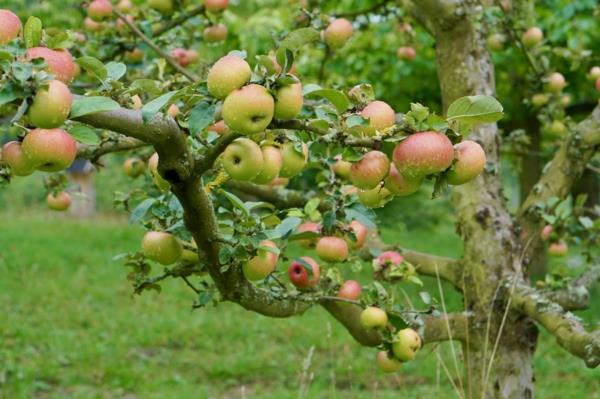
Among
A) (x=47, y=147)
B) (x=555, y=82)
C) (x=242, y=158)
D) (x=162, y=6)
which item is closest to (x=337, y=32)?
(x=162, y=6)

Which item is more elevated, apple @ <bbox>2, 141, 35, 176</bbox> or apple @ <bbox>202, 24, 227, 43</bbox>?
apple @ <bbox>2, 141, 35, 176</bbox>

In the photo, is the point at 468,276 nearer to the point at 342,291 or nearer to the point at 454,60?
the point at 342,291

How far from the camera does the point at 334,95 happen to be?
1.18m

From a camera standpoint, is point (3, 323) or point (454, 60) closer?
point (454, 60)

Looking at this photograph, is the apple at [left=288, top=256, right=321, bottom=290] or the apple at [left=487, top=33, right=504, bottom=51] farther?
the apple at [left=487, top=33, right=504, bottom=51]

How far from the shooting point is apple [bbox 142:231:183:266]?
163 cm

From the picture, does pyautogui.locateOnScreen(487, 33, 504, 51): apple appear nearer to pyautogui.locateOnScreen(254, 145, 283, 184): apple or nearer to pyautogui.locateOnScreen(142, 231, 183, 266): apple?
pyautogui.locateOnScreen(142, 231, 183, 266): apple

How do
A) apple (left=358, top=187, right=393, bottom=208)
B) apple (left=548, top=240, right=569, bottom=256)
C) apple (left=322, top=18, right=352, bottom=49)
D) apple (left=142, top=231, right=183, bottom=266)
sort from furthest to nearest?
1. apple (left=548, top=240, right=569, bottom=256)
2. apple (left=322, top=18, right=352, bottom=49)
3. apple (left=142, top=231, right=183, bottom=266)
4. apple (left=358, top=187, right=393, bottom=208)

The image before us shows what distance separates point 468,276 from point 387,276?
41cm

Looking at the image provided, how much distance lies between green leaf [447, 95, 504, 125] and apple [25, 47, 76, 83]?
1.76 ft

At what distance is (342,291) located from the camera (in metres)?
2.18

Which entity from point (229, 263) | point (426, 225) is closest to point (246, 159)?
point (229, 263)

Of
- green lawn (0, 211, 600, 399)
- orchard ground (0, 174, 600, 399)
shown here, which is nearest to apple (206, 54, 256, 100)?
orchard ground (0, 174, 600, 399)

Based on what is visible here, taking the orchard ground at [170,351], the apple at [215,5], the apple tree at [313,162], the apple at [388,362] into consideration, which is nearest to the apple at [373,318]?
the apple tree at [313,162]
